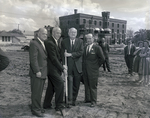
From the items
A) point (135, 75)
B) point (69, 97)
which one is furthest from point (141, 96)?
point (69, 97)

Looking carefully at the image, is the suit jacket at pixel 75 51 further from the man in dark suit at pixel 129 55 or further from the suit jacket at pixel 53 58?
the man in dark suit at pixel 129 55

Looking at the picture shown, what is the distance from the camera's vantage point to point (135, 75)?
20.0 feet

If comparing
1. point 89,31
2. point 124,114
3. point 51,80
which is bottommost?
point 124,114

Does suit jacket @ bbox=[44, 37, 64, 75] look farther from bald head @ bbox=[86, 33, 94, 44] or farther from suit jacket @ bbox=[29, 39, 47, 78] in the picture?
bald head @ bbox=[86, 33, 94, 44]

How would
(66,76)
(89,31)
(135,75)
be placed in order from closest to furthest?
(66,76)
(89,31)
(135,75)

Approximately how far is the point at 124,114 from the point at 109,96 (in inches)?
39.9

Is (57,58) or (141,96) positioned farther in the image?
(141,96)

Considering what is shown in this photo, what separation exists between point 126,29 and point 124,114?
2089mm

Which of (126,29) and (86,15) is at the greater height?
(86,15)

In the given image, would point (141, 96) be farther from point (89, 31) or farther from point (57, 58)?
point (57, 58)

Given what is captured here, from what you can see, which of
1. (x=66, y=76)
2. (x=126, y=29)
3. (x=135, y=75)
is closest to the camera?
(x=66, y=76)

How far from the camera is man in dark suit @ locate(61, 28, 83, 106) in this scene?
3.96 metres

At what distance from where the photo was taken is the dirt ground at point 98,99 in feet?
12.2

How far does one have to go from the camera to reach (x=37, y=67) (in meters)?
3.37
